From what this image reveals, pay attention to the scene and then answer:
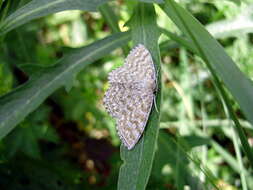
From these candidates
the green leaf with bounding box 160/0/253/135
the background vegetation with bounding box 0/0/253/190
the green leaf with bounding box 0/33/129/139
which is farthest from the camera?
the green leaf with bounding box 0/33/129/139

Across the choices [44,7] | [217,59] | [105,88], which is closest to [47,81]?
[44,7]

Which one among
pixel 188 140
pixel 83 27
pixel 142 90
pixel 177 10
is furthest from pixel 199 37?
pixel 83 27

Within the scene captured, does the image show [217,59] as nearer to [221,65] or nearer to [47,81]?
[221,65]

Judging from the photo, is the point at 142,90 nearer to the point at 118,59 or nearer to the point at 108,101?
the point at 108,101

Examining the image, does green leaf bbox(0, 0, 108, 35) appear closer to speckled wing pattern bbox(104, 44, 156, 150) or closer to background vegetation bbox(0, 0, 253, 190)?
background vegetation bbox(0, 0, 253, 190)

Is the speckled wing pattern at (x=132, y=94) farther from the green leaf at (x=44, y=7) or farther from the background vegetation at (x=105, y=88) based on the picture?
the green leaf at (x=44, y=7)

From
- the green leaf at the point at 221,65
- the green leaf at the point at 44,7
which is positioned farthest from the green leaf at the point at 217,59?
the green leaf at the point at 44,7

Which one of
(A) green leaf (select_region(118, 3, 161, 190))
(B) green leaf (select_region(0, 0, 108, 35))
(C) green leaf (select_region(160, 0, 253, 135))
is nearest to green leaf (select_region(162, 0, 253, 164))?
(C) green leaf (select_region(160, 0, 253, 135))
